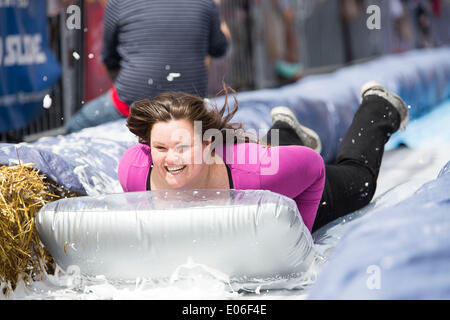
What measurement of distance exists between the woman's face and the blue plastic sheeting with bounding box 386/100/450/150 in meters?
1.88

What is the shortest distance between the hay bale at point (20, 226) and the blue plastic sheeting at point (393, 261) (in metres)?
0.84

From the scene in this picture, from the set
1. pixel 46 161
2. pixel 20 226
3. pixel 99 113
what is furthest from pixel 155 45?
pixel 20 226

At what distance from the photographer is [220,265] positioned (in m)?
1.64

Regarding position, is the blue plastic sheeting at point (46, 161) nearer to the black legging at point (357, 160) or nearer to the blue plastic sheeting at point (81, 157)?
the blue plastic sheeting at point (81, 157)

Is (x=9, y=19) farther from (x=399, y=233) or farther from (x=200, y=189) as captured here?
(x=399, y=233)

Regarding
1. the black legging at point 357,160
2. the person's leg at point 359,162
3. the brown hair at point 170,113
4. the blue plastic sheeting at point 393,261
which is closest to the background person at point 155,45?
the black legging at point 357,160

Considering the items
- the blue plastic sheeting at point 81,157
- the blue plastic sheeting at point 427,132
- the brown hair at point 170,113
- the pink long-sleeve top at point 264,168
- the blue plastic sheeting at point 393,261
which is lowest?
the blue plastic sheeting at point 427,132

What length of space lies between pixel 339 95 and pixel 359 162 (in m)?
1.14

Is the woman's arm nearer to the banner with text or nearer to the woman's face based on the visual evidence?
the woman's face

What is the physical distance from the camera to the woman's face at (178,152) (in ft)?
5.65

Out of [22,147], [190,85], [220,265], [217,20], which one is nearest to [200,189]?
[220,265]

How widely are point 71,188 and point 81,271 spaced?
324mm

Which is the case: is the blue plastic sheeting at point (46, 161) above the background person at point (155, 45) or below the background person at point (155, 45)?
below

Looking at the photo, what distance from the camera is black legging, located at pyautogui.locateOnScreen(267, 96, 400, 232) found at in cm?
215
